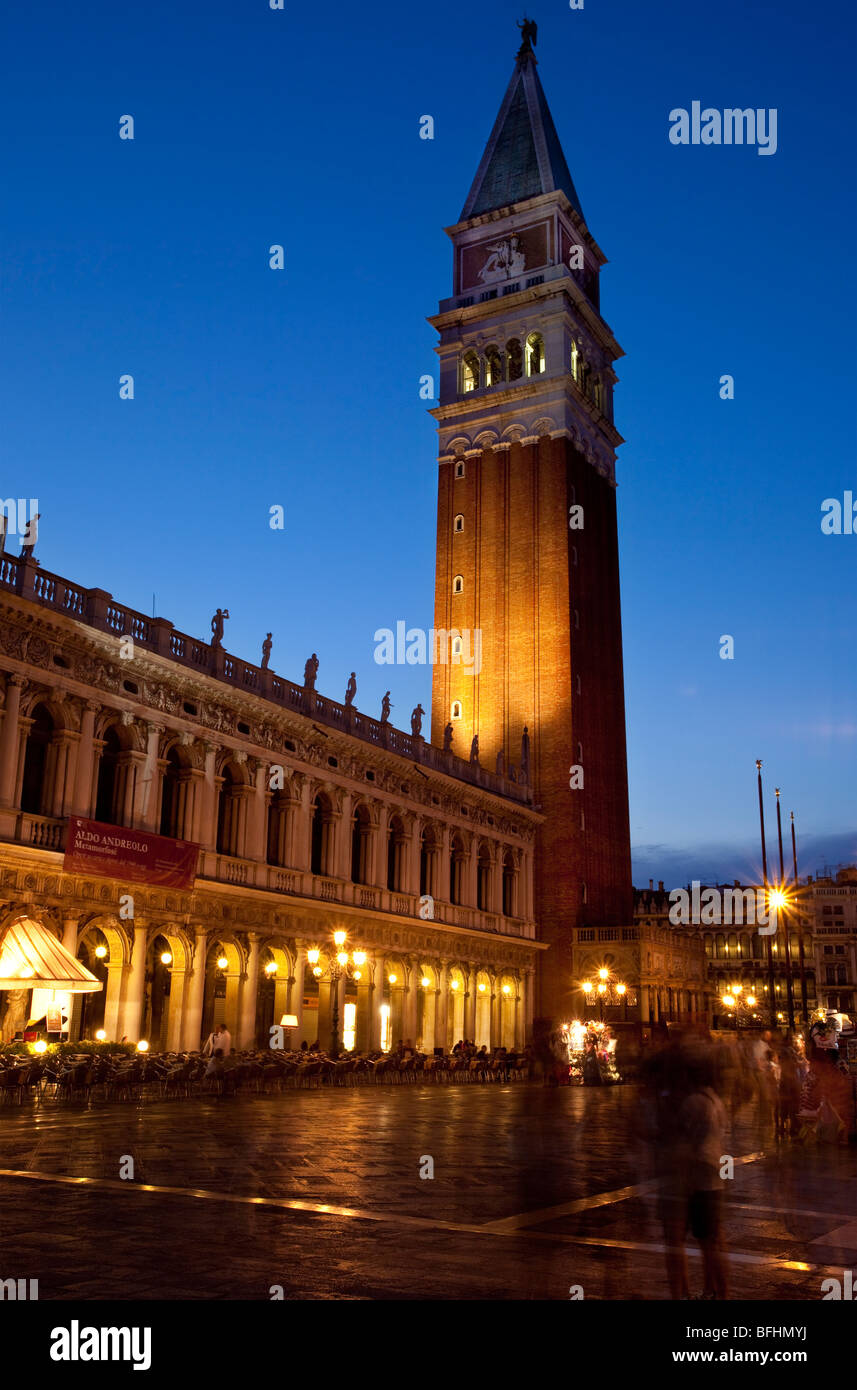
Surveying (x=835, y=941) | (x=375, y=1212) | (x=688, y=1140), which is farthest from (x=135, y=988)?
(x=835, y=941)

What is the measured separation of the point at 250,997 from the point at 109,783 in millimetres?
7510

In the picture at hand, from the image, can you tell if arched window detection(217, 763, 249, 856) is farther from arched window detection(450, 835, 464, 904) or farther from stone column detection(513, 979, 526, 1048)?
stone column detection(513, 979, 526, 1048)

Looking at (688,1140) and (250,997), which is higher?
(250,997)

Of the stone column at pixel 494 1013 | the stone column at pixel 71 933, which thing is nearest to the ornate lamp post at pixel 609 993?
the stone column at pixel 494 1013

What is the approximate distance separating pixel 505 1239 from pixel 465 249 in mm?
62822

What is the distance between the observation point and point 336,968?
3209cm

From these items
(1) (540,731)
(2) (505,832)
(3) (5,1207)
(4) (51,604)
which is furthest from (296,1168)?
(1) (540,731)

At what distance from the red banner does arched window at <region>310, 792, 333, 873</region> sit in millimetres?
7617

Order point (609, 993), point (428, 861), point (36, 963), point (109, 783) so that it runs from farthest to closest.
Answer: point (609, 993)
point (428, 861)
point (109, 783)
point (36, 963)

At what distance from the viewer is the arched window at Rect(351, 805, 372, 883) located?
40531 millimetres

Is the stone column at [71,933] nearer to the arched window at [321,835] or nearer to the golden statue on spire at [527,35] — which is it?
the arched window at [321,835]

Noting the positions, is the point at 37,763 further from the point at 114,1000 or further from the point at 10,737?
the point at 114,1000

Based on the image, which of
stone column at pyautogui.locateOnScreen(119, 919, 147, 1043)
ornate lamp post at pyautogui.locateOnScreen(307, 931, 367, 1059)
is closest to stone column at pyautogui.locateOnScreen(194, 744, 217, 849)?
stone column at pyautogui.locateOnScreen(119, 919, 147, 1043)

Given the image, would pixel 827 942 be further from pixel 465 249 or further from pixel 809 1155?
pixel 809 1155
